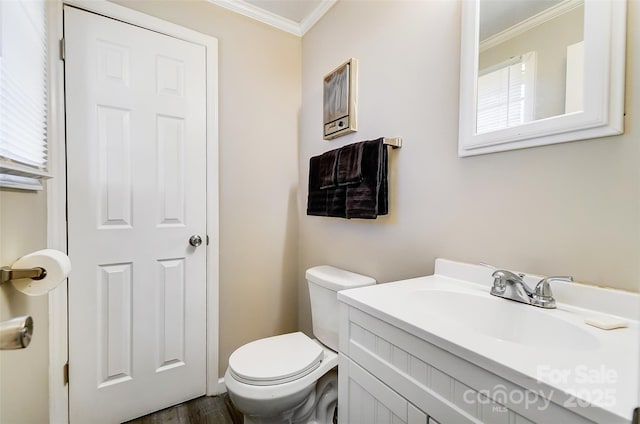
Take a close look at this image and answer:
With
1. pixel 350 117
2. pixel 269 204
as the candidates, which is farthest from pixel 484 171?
pixel 269 204

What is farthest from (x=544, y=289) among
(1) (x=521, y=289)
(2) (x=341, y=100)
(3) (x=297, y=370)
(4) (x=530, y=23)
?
(2) (x=341, y=100)

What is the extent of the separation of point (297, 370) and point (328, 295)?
358 millimetres

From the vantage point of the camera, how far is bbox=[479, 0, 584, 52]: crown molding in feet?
2.58

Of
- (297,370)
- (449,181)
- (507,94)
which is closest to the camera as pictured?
(507,94)

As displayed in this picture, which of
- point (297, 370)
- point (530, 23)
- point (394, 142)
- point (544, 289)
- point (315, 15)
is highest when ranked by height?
point (315, 15)

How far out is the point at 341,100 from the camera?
5.07ft

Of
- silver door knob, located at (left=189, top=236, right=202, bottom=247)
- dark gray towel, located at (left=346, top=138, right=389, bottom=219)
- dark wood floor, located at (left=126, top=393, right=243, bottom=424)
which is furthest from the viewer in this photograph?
silver door knob, located at (left=189, top=236, right=202, bottom=247)

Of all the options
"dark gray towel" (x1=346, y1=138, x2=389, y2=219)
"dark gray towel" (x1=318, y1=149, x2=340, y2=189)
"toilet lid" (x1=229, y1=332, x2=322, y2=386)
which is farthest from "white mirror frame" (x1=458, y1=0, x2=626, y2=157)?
"toilet lid" (x1=229, y1=332, x2=322, y2=386)

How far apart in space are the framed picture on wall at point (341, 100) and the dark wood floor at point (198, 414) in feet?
5.32

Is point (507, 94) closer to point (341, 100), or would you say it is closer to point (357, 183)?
point (357, 183)

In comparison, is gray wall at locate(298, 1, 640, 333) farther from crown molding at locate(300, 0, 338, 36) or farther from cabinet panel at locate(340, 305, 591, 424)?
cabinet panel at locate(340, 305, 591, 424)

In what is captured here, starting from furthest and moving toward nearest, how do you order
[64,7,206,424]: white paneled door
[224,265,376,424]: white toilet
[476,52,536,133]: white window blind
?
1. [64,7,206,424]: white paneled door
2. [224,265,376,424]: white toilet
3. [476,52,536,133]: white window blind

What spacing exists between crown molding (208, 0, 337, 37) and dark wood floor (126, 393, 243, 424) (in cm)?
232

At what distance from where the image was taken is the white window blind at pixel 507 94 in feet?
2.86
